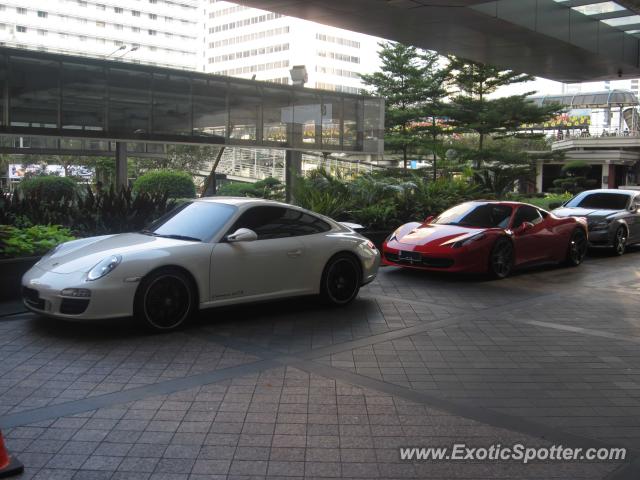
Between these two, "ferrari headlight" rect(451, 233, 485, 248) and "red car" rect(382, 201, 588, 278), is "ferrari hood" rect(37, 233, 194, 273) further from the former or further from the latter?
"ferrari headlight" rect(451, 233, 485, 248)

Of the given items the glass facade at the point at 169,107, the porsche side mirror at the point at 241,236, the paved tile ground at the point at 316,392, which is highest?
the glass facade at the point at 169,107

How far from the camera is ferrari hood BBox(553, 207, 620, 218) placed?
15.0 meters

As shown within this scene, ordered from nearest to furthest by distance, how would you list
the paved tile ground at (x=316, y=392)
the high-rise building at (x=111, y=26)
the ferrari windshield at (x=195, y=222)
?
the paved tile ground at (x=316, y=392) → the ferrari windshield at (x=195, y=222) → the high-rise building at (x=111, y=26)

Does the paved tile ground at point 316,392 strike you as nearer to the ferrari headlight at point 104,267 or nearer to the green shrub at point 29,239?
the ferrari headlight at point 104,267

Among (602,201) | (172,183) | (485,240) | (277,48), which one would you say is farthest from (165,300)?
(277,48)

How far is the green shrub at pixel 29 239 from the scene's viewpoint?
8641 mm

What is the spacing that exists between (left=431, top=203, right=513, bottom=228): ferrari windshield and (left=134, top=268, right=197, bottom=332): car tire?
616cm

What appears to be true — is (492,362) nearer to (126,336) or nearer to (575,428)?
(575,428)

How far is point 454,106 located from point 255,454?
30201 mm

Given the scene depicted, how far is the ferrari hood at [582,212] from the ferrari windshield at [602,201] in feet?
1.14

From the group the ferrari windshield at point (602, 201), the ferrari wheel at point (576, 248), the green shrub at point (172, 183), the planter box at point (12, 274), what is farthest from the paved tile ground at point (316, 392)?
the green shrub at point (172, 183)

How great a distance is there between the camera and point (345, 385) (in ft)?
17.6

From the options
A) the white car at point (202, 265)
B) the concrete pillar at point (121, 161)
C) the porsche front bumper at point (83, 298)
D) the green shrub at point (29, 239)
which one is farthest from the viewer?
the concrete pillar at point (121, 161)

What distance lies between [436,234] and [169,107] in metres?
12.0
